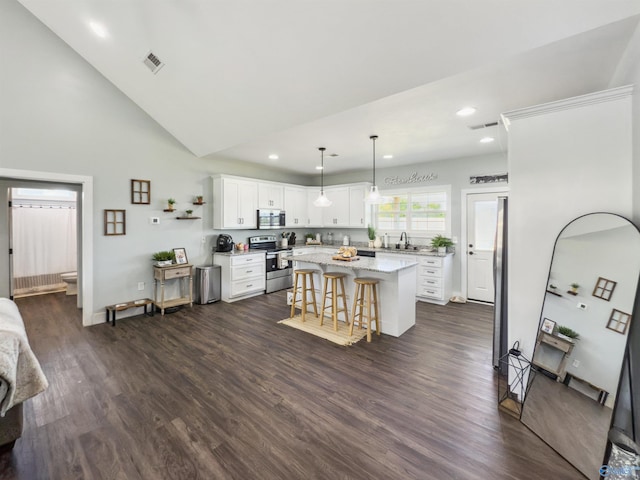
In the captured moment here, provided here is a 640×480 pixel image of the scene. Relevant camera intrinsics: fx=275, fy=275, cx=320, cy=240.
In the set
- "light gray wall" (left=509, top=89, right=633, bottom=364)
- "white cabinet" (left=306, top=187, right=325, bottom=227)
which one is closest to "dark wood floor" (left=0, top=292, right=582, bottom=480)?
"light gray wall" (left=509, top=89, right=633, bottom=364)

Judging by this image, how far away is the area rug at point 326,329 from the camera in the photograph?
3.50 meters

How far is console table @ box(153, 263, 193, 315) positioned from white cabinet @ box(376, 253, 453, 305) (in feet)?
11.2

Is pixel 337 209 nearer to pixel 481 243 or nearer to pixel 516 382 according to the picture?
pixel 481 243

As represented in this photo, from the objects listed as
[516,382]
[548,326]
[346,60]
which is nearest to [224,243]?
[346,60]

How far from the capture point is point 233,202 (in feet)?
17.9

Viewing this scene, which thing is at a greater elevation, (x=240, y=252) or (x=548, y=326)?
(x=240, y=252)

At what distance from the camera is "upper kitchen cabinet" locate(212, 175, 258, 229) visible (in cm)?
531

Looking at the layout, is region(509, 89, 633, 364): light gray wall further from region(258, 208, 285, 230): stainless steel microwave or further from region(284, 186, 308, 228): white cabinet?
region(284, 186, 308, 228): white cabinet

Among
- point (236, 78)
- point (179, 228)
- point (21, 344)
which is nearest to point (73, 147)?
point (179, 228)

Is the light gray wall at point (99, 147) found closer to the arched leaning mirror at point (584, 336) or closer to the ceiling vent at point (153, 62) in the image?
the ceiling vent at point (153, 62)

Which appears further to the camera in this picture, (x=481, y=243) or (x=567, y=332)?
(x=481, y=243)

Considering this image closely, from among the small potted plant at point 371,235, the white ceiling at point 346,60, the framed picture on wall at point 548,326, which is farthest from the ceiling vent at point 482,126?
the small potted plant at point 371,235

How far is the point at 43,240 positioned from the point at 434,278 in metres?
8.24

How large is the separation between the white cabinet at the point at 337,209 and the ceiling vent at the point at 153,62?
418cm
